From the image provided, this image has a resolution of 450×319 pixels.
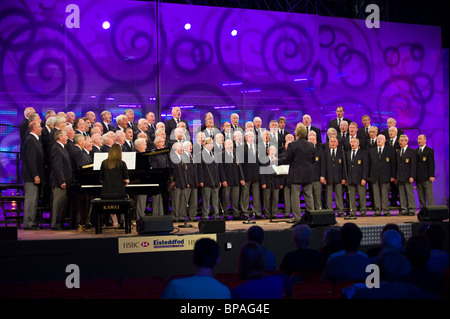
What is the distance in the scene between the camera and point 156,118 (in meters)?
12.3

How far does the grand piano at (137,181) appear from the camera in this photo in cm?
785

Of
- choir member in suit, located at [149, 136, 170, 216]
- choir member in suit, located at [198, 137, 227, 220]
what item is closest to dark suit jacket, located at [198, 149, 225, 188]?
choir member in suit, located at [198, 137, 227, 220]

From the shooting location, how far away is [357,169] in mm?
10570

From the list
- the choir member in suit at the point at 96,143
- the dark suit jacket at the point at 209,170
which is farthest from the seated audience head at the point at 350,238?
the choir member in suit at the point at 96,143

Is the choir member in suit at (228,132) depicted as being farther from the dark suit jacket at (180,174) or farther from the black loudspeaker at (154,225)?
the black loudspeaker at (154,225)

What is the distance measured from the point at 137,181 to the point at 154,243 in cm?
150

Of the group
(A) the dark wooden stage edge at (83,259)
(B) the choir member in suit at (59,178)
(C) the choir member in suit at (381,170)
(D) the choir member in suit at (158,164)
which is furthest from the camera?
(C) the choir member in suit at (381,170)

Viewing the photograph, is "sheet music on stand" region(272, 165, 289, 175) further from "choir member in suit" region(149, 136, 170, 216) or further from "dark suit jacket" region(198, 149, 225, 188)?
"choir member in suit" region(149, 136, 170, 216)

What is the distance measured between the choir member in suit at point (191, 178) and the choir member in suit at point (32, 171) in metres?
2.44

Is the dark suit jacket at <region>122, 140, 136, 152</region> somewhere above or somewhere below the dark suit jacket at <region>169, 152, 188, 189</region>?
above

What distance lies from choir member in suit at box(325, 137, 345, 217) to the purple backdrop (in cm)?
274

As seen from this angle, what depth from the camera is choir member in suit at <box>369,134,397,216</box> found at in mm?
10703

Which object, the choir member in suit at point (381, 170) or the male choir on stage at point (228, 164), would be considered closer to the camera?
the male choir on stage at point (228, 164)

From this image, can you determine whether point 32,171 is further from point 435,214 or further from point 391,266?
point 391,266
